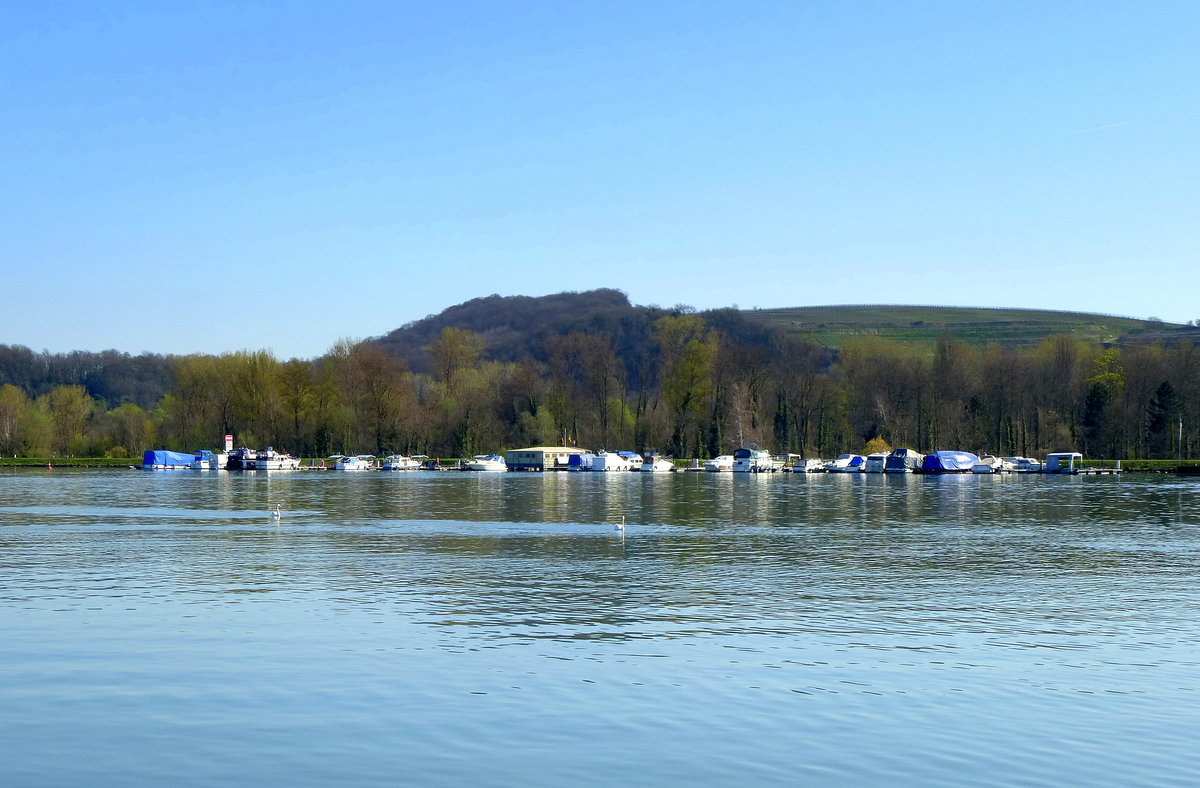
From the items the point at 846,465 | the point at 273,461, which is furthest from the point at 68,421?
the point at 846,465

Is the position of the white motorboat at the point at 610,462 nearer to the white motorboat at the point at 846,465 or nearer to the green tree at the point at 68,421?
the white motorboat at the point at 846,465

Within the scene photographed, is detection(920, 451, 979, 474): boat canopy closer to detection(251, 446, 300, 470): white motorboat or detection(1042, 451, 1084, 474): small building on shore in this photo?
detection(1042, 451, 1084, 474): small building on shore

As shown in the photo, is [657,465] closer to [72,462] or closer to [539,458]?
[539,458]

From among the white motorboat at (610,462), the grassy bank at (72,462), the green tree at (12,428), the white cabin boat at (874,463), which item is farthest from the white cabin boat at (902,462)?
the green tree at (12,428)

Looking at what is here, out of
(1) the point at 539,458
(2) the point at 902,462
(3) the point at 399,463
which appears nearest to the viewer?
(2) the point at 902,462

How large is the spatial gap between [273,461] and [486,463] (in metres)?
27.2

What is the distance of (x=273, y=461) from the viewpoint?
155m

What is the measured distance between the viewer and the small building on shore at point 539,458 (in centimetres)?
16050

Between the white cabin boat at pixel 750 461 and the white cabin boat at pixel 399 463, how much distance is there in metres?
42.4

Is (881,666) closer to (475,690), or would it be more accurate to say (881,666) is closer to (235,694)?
(475,690)

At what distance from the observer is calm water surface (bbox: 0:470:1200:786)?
1598cm

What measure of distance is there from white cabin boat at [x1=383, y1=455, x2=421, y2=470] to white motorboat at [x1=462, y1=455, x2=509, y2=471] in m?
7.24

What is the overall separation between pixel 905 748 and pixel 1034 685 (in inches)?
200

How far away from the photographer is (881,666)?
2188cm
